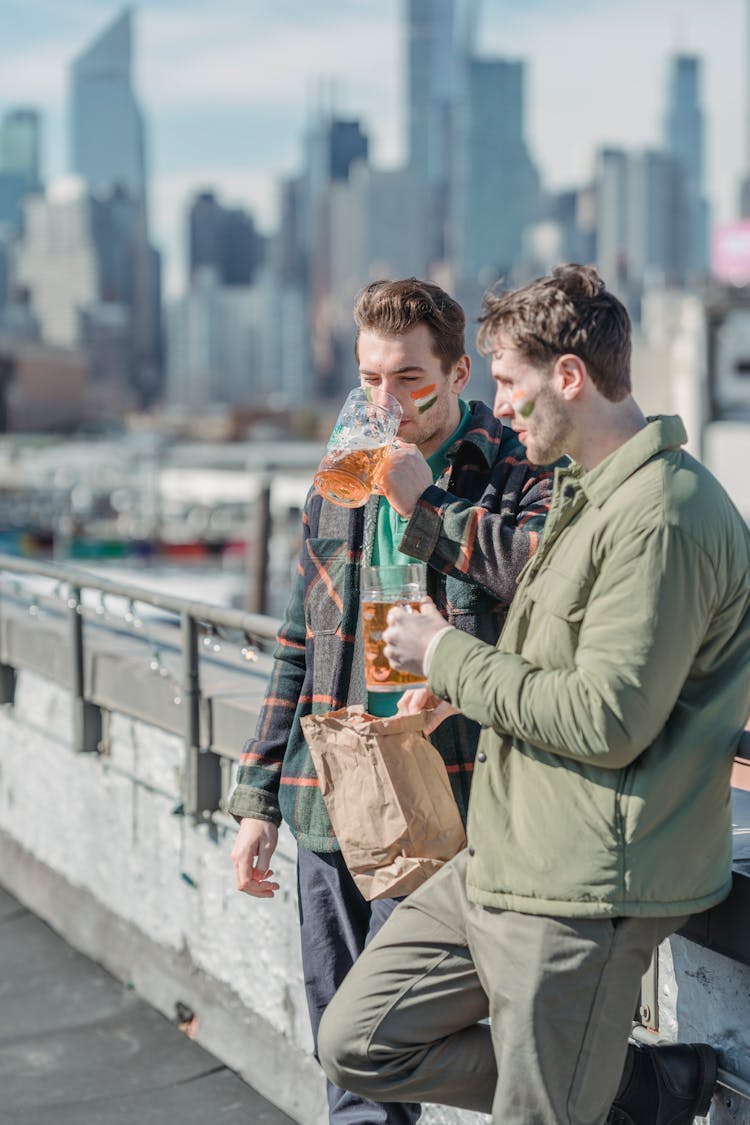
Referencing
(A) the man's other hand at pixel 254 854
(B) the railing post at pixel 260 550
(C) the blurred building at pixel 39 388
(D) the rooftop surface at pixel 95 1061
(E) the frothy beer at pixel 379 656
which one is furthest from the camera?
(C) the blurred building at pixel 39 388

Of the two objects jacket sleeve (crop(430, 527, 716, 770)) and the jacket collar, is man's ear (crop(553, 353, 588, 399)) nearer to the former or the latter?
the jacket collar

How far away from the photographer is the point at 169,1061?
202 inches

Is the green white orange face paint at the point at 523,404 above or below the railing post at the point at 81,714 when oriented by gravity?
above

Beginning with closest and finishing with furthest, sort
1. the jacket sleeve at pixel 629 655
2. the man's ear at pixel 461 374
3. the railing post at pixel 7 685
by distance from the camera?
the jacket sleeve at pixel 629 655 → the man's ear at pixel 461 374 → the railing post at pixel 7 685

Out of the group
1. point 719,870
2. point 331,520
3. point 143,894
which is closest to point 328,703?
point 331,520

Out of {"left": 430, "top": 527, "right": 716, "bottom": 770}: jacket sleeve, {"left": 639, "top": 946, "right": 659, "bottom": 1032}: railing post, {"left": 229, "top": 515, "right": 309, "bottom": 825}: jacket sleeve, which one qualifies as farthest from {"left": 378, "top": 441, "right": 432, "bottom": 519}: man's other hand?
{"left": 639, "top": 946, "right": 659, "bottom": 1032}: railing post

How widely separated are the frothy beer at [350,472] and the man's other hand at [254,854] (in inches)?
30.3

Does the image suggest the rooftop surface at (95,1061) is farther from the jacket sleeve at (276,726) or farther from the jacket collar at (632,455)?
the jacket collar at (632,455)

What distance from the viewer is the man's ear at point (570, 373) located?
2604 millimetres

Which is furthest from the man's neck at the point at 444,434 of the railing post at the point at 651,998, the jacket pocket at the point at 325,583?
the railing post at the point at 651,998

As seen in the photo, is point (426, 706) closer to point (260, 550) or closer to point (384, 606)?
point (384, 606)

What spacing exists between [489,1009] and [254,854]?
858 millimetres

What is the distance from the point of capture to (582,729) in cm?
246

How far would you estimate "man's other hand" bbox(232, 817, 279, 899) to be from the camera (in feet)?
11.4
